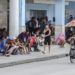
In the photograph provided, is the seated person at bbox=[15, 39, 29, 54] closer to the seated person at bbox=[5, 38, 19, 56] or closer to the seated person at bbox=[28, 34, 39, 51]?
the seated person at bbox=[5, 38, 19, 56]

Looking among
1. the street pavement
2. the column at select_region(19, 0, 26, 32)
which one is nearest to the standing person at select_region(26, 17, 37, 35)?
the column at select_region(19, 0, 26, 32)

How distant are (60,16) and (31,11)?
221cm

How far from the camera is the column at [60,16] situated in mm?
33562

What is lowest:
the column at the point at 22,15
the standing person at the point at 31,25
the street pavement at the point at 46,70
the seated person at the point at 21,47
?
the street pavement at the point at 46,70

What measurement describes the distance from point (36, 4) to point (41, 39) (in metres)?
6.02

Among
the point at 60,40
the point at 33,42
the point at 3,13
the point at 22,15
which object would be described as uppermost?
the point at 3,13

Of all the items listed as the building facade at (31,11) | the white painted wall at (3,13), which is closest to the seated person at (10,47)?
the building facade at (31,11)

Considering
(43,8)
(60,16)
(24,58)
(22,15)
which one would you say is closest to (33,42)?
(22,15)

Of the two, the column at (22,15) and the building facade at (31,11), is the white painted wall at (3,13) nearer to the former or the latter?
the building facade at (31,11)

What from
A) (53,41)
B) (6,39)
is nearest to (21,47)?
(6,39)

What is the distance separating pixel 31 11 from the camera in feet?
110

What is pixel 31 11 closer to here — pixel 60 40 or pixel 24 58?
pixel 60 40

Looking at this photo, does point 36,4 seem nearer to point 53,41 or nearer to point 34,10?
point 34,10

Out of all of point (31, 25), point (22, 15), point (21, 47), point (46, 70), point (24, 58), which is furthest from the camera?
point (22, 15)
